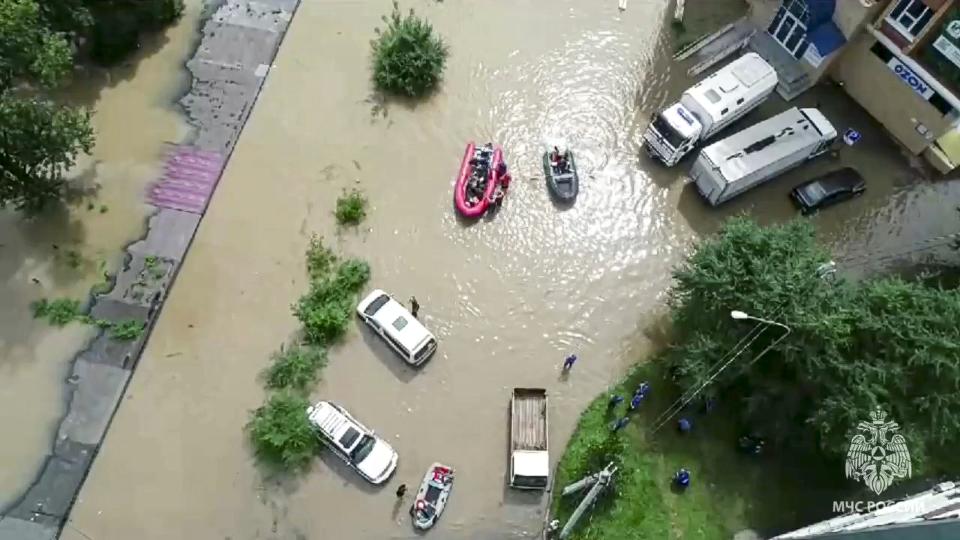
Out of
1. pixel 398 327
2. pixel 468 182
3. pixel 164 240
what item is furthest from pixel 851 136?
pixel 164 240

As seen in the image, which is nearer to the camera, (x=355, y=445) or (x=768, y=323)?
(x=768, y=323)

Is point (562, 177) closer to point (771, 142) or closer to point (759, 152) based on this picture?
point (759, 152)

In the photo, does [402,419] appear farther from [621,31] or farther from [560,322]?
[621,31]

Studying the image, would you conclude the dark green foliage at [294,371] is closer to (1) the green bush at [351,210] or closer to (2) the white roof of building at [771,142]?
(1) the green bush at [351,210]

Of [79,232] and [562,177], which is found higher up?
[562,177]

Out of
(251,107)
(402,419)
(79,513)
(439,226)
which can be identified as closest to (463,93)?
(439,226)

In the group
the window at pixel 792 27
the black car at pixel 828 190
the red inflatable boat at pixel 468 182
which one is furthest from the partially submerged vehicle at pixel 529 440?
the window at pixel 792 27
